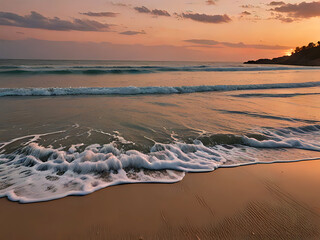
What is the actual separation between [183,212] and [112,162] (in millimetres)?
1489

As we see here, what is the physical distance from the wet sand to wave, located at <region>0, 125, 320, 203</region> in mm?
225

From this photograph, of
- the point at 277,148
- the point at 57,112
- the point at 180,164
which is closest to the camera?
the point at 180,164

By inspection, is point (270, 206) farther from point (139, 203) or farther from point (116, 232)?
point (116, 232)

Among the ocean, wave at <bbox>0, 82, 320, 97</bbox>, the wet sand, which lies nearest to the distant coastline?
wave at <bbox>0, 82, 320, 97</bbox>

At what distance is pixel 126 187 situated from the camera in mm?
2859

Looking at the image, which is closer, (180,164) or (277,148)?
(180,164)

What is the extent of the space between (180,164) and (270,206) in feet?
4.65

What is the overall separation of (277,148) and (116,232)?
365 cm

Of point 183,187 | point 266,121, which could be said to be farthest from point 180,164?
point 266,121

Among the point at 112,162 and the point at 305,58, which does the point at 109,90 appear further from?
the point at 305,58

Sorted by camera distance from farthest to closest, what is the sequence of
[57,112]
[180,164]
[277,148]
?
[57,112] < [277,148] < [180,164]

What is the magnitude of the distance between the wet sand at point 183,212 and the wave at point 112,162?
0.74ft

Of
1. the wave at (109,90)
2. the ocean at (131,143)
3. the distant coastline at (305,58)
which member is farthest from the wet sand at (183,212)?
the distant coastline at (305,58)

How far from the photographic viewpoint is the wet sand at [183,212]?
2080 millimetres
